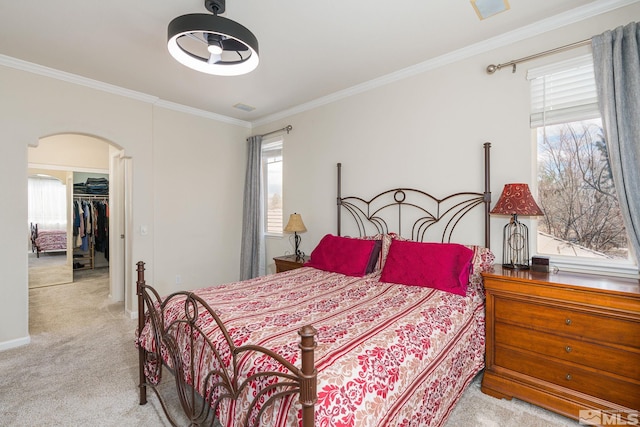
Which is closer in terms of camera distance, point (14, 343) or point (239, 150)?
point (14, 343)

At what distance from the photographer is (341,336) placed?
1422 millimetres

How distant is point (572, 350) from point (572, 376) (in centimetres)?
16

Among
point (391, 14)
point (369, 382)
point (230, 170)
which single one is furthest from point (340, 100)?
point (369, 382)

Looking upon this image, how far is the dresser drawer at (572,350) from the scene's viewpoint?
1649 mm

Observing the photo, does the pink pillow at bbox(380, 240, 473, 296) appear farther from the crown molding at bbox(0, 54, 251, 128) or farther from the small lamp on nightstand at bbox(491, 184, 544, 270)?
the crown molding at bbox(0, 54, 251, 128)

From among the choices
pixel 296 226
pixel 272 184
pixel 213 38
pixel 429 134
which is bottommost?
pixel 296 226

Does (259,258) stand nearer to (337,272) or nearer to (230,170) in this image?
(230,170)

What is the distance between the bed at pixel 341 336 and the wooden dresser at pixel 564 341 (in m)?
0.17

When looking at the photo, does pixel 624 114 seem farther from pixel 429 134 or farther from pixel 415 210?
pixel 415 210

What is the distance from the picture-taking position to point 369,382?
1.18 m

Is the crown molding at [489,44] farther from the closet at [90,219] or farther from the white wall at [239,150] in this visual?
the closet at [90,219]

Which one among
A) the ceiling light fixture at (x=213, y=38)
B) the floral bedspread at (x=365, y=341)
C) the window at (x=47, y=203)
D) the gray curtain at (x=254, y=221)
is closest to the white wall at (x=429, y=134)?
the gray curtain at (x=254, y=221)

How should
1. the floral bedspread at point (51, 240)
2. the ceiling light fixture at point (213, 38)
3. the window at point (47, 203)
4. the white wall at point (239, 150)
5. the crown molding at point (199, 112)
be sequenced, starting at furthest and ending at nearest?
the floral bedspread at point (51, 240), the window at point (47, 203), the crown molding at point (199, 112), the white wall at point (239, 150), the ceiling light fixture at point (213, 38)

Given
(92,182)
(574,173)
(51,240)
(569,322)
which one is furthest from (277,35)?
(51,240)
